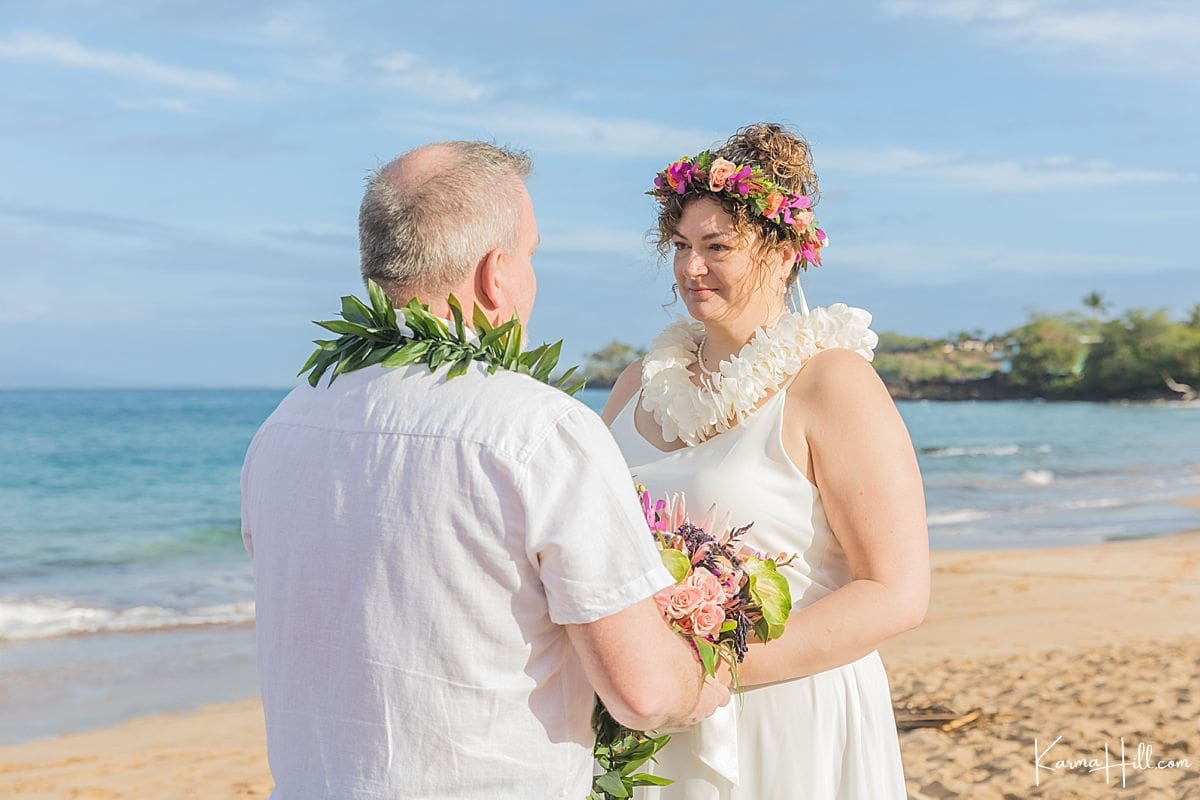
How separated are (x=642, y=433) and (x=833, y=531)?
0.67 meters

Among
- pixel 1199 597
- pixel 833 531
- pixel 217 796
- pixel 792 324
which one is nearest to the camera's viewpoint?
pixel 833 531

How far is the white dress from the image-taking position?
9.07ft

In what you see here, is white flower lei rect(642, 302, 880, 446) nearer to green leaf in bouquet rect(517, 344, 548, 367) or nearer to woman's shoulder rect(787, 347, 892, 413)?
woman's shoulder rect(787, 347, 892, 413)

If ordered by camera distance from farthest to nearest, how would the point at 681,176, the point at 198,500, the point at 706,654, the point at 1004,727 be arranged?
the point at 198,500 → the point at 1004,727 → the point at 681,176 → the point at 706,654

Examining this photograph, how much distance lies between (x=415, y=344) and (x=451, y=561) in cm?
34

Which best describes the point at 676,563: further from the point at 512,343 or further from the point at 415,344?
the point at 415,344

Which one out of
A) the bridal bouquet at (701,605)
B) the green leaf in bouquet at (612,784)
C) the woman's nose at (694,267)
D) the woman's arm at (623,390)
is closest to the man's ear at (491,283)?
the bridal bouquet at (701,605)

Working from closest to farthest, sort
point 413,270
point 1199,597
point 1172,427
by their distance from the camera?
1. point 413,270
2. point 1199,597
3. point 1172,427

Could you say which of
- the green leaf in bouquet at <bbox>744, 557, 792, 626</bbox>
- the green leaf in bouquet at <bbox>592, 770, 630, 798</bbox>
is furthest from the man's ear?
the green leaf in bouquet at <bbox>592, 770, 630, 798</bbox>

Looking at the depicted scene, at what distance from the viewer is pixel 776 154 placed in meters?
3.15

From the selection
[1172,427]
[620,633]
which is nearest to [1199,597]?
[620,633]

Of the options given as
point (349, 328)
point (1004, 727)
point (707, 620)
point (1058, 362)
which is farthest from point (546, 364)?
point (1058, 362)

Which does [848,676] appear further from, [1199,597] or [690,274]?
[1199,597]

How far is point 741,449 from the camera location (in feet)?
9.38
